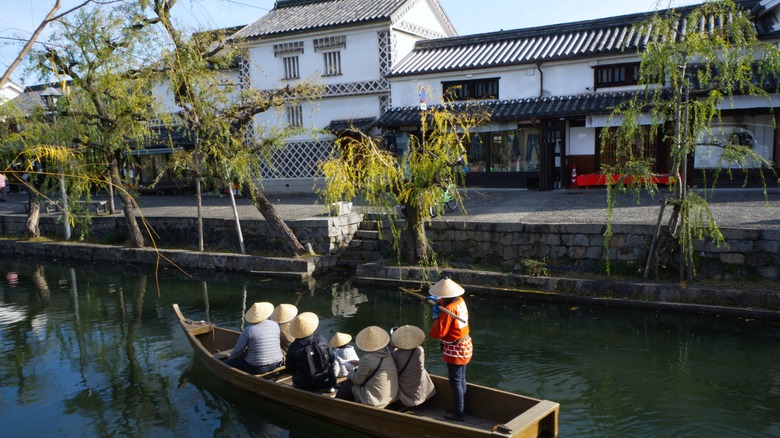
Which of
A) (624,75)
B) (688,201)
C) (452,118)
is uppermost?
(624,75)

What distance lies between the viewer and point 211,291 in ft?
48.9

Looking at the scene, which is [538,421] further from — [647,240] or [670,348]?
[647,240]

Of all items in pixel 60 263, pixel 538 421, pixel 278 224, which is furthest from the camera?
pixel 60 263

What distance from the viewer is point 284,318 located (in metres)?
8.45

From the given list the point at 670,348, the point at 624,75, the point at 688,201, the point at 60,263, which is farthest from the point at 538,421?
the point at 60,263

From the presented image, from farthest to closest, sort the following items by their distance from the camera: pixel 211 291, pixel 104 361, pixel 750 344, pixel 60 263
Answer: pixel 60 263
pixel 211 291
pixel 104 361
pixel 750 344

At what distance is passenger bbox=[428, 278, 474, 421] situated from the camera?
688cm

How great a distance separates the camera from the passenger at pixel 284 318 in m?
8.46

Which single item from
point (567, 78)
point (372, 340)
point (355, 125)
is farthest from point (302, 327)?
point (355, 125)

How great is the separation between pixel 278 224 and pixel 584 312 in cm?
824

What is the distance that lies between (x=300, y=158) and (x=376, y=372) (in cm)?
1995

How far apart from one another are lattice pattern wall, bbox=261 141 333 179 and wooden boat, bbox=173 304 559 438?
17361 mm

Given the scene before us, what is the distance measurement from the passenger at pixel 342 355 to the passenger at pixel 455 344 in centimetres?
149

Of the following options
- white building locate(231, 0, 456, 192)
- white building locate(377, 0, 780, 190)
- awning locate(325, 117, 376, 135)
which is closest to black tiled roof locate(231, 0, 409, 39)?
white building locate(231, 0, 456, 192)
